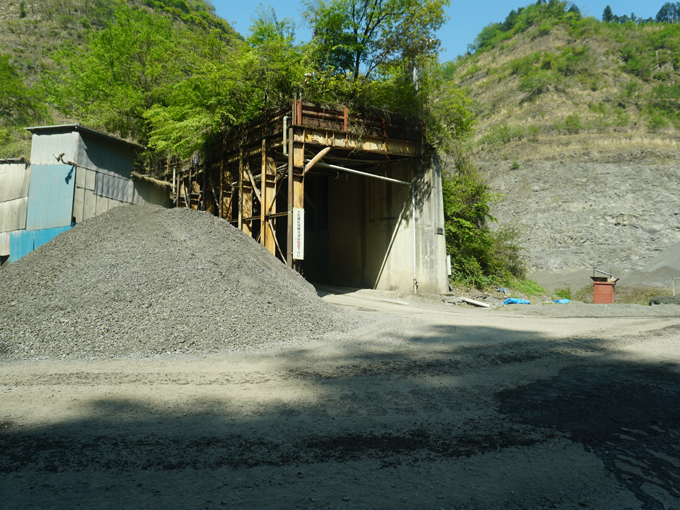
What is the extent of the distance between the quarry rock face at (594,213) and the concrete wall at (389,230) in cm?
1516

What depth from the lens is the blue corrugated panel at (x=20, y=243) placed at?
52.0 feet

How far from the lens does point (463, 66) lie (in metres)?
82.9

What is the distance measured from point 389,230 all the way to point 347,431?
13853 mm

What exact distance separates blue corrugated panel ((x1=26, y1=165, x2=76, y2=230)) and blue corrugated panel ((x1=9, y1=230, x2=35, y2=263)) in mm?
343

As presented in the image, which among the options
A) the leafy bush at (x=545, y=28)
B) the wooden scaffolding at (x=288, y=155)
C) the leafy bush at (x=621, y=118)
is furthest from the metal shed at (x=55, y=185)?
the leafy bush at (x=545, y=28)

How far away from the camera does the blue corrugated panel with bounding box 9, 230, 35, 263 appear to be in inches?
624

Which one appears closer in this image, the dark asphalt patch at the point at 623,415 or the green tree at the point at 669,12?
the dark asphalt patch at the point at 623,415

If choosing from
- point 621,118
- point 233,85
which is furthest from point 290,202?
point 621,118

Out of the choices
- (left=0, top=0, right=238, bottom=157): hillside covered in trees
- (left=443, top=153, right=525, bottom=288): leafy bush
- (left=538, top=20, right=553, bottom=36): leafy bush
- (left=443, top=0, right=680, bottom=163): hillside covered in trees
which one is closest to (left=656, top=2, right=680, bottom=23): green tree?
(left=443, top=0, right=680, bottom=163): hillside covered in trees

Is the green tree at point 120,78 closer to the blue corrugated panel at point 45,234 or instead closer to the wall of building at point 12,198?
the wall of building at point 12,198

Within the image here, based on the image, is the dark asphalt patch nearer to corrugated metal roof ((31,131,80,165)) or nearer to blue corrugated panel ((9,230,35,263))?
corrugated metal roof ((31,131,80,165))

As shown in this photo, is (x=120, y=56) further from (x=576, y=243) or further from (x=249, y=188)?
(x=576, y=243)

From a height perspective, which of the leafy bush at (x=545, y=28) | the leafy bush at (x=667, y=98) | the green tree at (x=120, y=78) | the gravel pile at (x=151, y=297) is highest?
the leafy bush at (x=545, y=28)

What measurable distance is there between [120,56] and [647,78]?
58704mm
